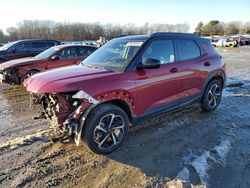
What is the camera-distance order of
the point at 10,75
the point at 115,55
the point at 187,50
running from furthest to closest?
1. the point at 10,75
2. the point at 187,50
3. the point at 115,55

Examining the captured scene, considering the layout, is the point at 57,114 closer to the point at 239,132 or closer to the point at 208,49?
the point at 239,132

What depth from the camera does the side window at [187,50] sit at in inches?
211

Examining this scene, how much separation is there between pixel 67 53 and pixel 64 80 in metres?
6.31

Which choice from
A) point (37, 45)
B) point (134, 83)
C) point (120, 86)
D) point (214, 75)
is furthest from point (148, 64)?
point (37, 45)

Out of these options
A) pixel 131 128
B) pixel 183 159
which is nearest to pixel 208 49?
pixel 131 128

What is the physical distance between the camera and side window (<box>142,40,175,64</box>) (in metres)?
4.73

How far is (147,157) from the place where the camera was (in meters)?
4.14

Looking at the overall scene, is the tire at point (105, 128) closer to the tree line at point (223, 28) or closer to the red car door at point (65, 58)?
the red car door at point (65, 58)

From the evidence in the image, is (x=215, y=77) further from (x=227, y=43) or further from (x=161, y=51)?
(x=227, y=43)

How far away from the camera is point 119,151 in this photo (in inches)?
171

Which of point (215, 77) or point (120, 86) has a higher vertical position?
point (120, 86)

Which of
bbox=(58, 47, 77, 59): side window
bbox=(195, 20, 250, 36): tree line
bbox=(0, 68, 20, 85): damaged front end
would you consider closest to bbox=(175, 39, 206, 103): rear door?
bbox=(58, 47, 77, 59): side window

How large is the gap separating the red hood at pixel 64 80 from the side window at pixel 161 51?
0.88m

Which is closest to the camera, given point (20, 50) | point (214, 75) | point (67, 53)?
point (214, 75)
